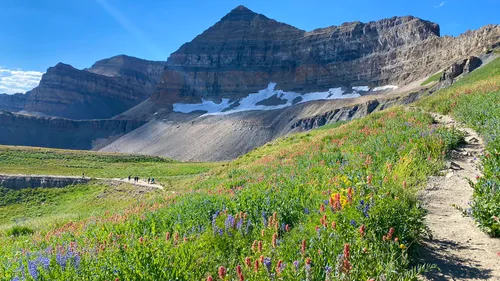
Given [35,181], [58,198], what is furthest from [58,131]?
[58,198]

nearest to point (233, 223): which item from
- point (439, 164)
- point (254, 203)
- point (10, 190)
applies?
point (254, 203)

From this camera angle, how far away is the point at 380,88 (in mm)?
150625

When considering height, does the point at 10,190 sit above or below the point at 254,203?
below

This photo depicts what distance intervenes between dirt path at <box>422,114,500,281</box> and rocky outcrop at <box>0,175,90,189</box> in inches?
1942

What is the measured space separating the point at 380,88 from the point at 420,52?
841 inches

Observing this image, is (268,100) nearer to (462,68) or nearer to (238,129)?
(238,129)

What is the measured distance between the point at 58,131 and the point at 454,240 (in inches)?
8377

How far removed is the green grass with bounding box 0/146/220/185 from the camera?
56753 millimetres

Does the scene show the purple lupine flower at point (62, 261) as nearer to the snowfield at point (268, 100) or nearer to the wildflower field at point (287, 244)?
the wildflower field at point (287, 244)

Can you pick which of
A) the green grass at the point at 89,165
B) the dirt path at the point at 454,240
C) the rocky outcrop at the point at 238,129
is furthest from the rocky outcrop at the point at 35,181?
the rocky outcrop at the point at 238,129

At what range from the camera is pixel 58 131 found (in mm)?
188875

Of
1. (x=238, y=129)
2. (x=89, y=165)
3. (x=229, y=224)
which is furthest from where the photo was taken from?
(x=238, y=129)

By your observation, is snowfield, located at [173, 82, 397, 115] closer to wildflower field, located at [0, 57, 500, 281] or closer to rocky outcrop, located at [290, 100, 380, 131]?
rocky outcrop, located at [290, 100, 380, 131]

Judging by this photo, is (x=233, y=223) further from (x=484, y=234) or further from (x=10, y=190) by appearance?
(x=10, y=190)
